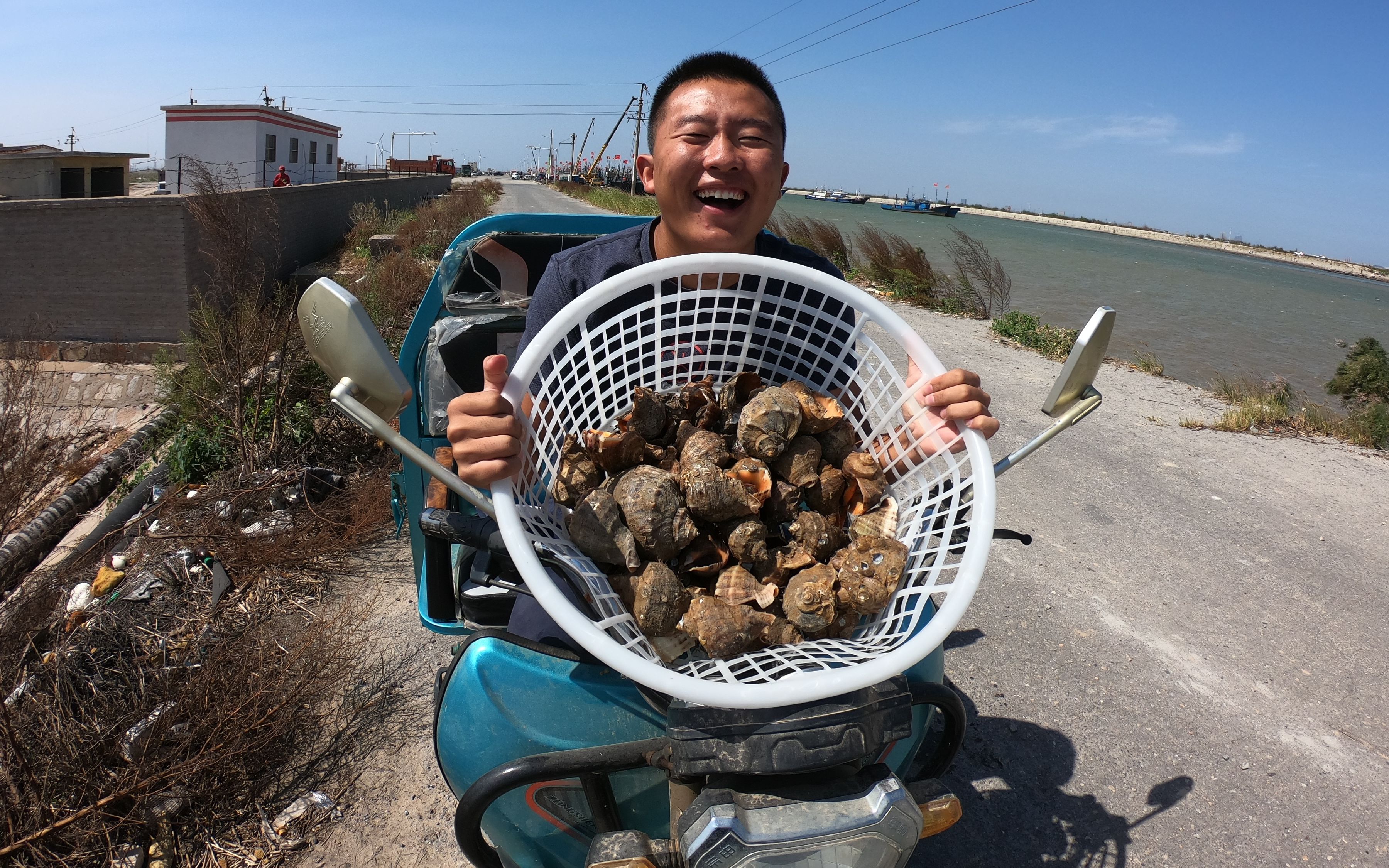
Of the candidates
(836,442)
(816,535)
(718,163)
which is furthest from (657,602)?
(718,163)

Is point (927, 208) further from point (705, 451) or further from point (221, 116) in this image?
point (705, 451)

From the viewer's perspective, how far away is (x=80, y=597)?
136 inches

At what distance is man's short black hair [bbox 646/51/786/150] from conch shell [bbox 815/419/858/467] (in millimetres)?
802

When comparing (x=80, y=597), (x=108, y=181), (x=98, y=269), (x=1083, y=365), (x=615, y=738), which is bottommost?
(x=80, y=597)

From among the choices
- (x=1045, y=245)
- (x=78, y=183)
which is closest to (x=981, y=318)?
(x=78, y=183)

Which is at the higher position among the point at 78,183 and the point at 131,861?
the point at 78,183

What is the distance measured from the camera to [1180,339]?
45.9 ft

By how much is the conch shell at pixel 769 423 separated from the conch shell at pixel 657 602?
0.30 metres

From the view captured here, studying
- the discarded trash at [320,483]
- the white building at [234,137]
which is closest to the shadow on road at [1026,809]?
the discarded trash at [320,483]

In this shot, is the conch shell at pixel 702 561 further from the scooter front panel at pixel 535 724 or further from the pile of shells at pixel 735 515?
the scooter front panel at pixel 535 724

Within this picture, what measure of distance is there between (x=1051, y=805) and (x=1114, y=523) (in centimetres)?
226

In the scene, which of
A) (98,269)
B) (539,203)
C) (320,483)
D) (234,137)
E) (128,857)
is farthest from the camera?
(539,203)

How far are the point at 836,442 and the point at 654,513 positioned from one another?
45 cm

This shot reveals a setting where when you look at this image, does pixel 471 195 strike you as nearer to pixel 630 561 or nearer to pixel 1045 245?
pixel 630 561
